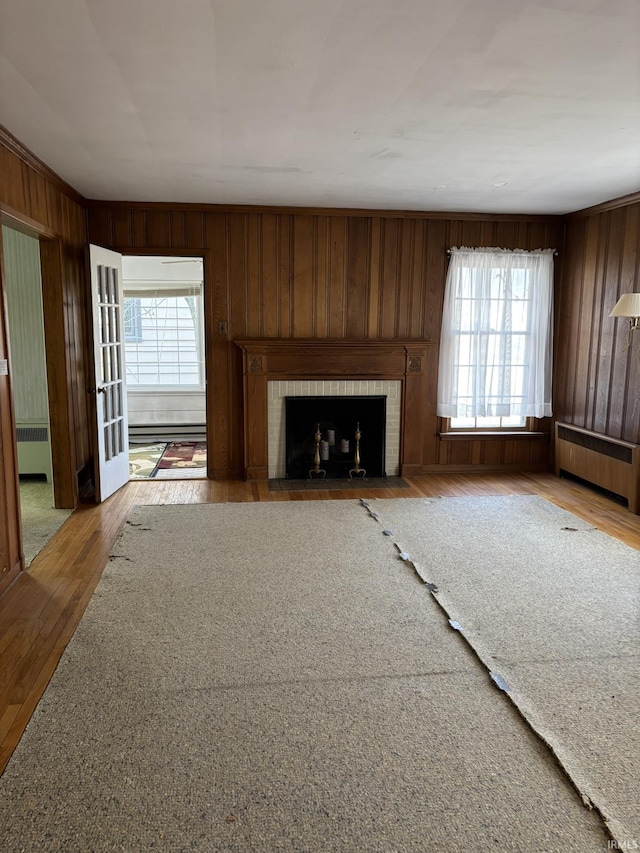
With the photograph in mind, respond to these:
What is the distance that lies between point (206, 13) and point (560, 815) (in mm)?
2792

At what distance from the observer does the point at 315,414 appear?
230 inches

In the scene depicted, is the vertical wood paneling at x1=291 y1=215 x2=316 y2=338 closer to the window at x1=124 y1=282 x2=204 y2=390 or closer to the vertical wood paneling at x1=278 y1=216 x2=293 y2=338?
the vertical wood paneling at x1=278 y1=216 x2=293 y2=338

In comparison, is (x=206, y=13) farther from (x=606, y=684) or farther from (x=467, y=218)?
(x=467, y=218)

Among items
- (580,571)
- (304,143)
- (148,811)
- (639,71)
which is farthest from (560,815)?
(304,143)

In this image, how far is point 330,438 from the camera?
5.83 metres

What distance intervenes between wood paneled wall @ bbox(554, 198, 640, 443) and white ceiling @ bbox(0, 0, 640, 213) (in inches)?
25.1

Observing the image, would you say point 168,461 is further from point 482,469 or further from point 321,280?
point 482,469

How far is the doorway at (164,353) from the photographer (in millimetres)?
7738

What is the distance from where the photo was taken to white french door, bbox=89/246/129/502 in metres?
4.91

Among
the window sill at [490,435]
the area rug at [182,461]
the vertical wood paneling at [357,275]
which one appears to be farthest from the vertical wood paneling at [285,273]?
the window sill at [490,435]

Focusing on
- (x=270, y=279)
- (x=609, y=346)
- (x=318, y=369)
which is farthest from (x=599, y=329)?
(x=270, y=279)

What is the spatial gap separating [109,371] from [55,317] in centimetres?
72

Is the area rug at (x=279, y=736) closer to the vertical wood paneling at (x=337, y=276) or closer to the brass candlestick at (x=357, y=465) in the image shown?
the brass candlestick at (x=357, y=465)

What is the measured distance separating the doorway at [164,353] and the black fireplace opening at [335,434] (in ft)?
6.02
